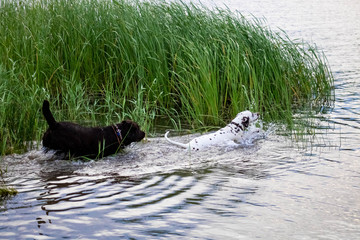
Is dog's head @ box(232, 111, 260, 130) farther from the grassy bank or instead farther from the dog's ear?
the grassy bank

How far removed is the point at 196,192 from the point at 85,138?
171 cm

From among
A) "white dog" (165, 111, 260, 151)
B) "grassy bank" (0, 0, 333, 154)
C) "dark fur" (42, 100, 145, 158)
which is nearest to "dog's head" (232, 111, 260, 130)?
"white dog" (165, 111, 260, 151)

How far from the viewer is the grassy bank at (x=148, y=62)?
8.62 meters

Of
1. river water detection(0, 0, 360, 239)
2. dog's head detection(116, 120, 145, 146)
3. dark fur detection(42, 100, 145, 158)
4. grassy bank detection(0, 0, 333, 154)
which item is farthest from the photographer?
grassy bank detection(0, 0, 333, 154)

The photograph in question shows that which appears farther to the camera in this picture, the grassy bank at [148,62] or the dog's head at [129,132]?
the grassy bank at [148,62]

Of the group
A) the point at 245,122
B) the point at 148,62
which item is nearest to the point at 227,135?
the point at 245,122

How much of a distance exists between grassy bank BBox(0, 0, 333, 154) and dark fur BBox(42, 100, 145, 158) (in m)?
1.33

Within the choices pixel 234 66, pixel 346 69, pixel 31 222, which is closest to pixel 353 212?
pixel 31 222

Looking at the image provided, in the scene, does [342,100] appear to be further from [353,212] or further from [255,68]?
[353,212]

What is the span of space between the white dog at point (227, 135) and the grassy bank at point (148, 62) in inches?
23.5

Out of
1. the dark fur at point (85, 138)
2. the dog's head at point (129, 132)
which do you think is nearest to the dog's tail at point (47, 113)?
the dark fur at point (85, 138)

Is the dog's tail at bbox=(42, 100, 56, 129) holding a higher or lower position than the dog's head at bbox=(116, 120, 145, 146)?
higher

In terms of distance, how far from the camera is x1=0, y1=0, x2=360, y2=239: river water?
15.5 ft

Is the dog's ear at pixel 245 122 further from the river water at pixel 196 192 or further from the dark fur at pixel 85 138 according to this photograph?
the dark fur at pixel 85 138
